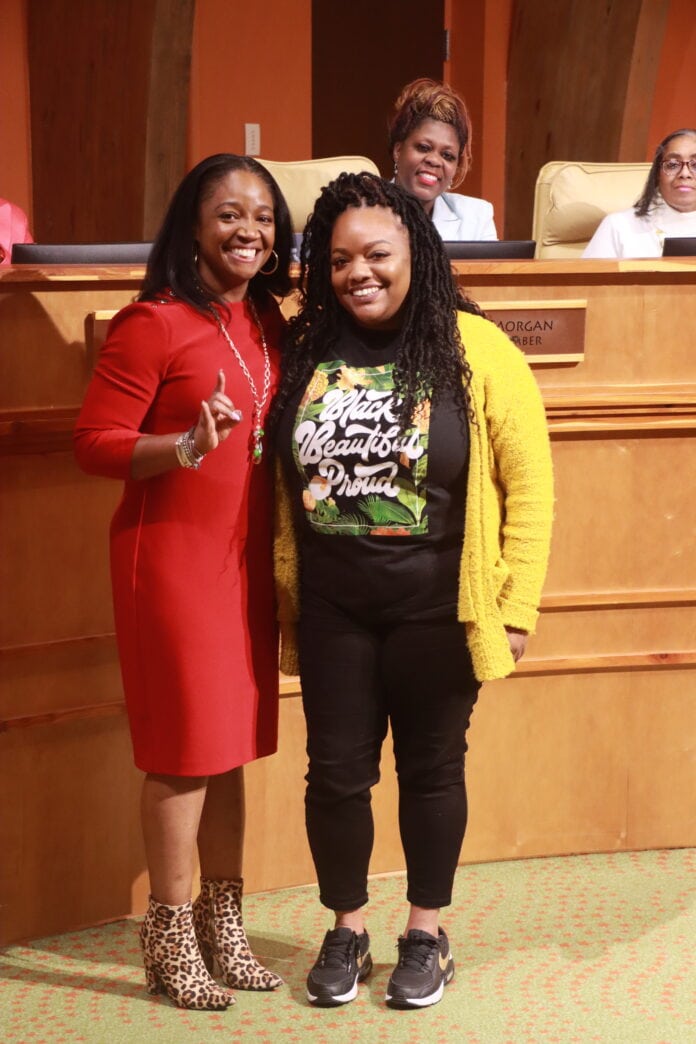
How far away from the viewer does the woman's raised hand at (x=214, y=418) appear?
6.27 ft

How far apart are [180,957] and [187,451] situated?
873 mm

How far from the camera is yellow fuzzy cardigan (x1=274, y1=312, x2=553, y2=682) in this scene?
6.98ft

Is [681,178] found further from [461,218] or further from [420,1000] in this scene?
[420,1000]

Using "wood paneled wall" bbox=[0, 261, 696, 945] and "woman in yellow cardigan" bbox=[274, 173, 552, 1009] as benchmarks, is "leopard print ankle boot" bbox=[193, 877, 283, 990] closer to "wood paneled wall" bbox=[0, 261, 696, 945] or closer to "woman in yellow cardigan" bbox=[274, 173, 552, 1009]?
"woman in yellow cardigan" bbox=[274, 173, 552, 1009]

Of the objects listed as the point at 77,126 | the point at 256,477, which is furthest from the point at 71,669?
the point at 77,126

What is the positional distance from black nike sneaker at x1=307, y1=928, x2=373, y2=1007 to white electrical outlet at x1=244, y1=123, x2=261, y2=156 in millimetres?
4687

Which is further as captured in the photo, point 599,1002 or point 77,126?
point 77,126

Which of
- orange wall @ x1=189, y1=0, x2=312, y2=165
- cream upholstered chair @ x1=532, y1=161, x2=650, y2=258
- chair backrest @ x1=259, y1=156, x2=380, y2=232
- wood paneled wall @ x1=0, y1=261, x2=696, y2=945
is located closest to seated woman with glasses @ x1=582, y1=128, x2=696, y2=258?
cream upholstered chair @ x1=532, y1=161, x2=650, y2=258

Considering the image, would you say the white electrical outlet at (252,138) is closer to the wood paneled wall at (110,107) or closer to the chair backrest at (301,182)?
the wood paneled wall at (110,107)

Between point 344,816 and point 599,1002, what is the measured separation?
0.53 metres

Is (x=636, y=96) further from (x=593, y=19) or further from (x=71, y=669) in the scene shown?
(x=71, y=669)

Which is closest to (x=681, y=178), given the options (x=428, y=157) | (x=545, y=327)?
(x=428, y=157)

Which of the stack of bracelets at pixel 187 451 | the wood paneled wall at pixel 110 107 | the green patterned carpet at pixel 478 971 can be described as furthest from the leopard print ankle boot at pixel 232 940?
the wood paneled wall at pixel 110 107

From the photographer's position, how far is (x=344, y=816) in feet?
7.38
